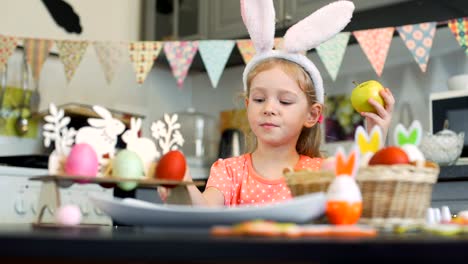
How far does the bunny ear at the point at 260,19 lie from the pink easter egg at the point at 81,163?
515mm

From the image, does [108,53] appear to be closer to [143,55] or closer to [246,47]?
[143,55]

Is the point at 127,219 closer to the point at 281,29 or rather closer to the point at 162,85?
the point at 281,29

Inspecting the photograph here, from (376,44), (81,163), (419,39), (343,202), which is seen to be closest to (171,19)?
(376,44)

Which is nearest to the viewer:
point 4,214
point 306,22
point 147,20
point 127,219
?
point 127,219

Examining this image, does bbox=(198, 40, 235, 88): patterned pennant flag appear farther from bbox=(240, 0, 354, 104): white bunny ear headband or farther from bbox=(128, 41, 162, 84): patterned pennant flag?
bbox=(240, 0, 354, 104): white bunny ear headband

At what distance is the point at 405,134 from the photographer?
924mm

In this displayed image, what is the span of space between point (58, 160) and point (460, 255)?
1.74 feet

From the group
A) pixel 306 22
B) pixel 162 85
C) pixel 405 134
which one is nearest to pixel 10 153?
pixel 162 85

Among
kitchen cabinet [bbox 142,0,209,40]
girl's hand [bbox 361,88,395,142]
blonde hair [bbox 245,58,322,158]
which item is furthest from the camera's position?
kitchen cabinet [bbox 142,0,209,40]

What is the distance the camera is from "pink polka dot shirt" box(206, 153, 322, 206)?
146 cm

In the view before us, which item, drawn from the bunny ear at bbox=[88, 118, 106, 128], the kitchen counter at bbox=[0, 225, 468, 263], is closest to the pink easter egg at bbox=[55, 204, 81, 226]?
the bunny ear at bbox=[88, 118, 106, 128]

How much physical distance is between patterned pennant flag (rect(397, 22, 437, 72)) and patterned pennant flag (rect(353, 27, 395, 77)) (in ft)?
0.24

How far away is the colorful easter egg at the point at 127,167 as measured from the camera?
31.5 inches

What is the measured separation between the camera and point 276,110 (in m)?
1.35
